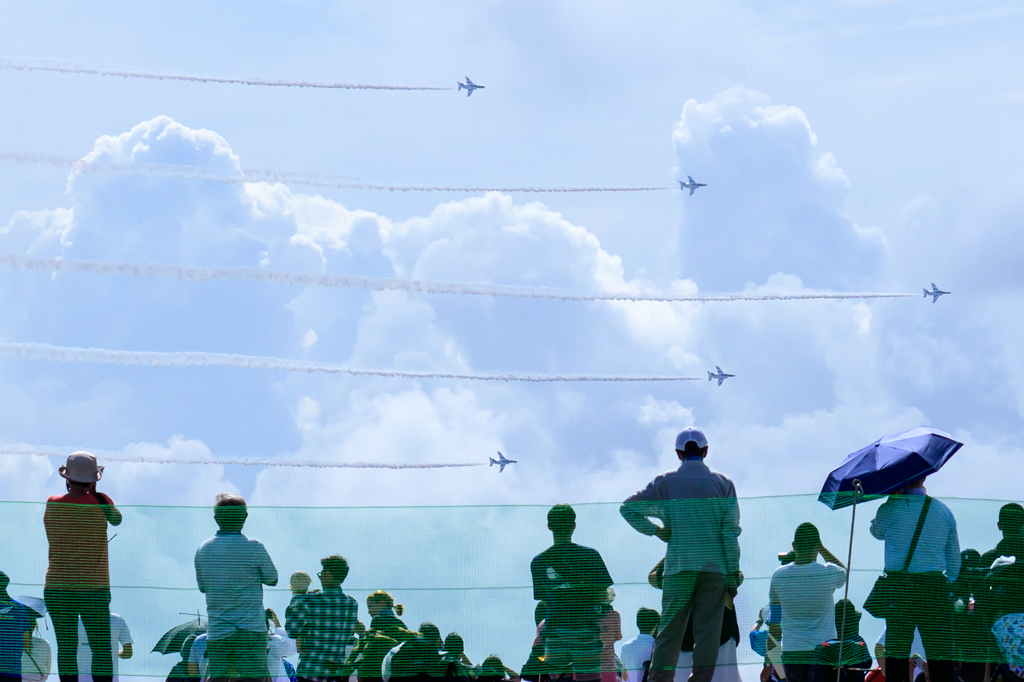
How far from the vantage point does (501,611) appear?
444 inches

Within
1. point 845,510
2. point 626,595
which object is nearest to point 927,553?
point 845,510

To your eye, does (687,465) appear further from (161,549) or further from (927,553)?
(161,549)

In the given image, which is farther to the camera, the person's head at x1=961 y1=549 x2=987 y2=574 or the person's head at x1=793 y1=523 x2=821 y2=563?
the person's head at x1=961 y1=549 x2=987 y2=574

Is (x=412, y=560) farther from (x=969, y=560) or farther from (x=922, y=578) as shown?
(x=969, y=560)

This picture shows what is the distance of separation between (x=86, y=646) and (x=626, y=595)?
16.3 ft

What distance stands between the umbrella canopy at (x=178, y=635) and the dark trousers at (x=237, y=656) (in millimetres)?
459

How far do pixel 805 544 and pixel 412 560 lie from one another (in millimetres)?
3702

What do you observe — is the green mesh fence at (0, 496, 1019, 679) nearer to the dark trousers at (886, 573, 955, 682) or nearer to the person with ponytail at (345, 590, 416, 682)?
the person with ponytail at (345, 590, 416, 682)

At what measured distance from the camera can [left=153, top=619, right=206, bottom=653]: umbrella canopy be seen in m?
11.2

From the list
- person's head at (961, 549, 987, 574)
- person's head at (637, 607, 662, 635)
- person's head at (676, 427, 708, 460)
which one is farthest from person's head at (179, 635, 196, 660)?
person's head at (961, 549, 987, 574)

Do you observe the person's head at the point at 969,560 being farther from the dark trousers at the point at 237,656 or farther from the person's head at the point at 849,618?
the dark trousers at the point at 237,656

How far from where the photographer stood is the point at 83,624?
1098cm

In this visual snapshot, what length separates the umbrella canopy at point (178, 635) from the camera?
1123 centimetres

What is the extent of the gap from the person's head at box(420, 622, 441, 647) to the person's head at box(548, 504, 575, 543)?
4.58ft
